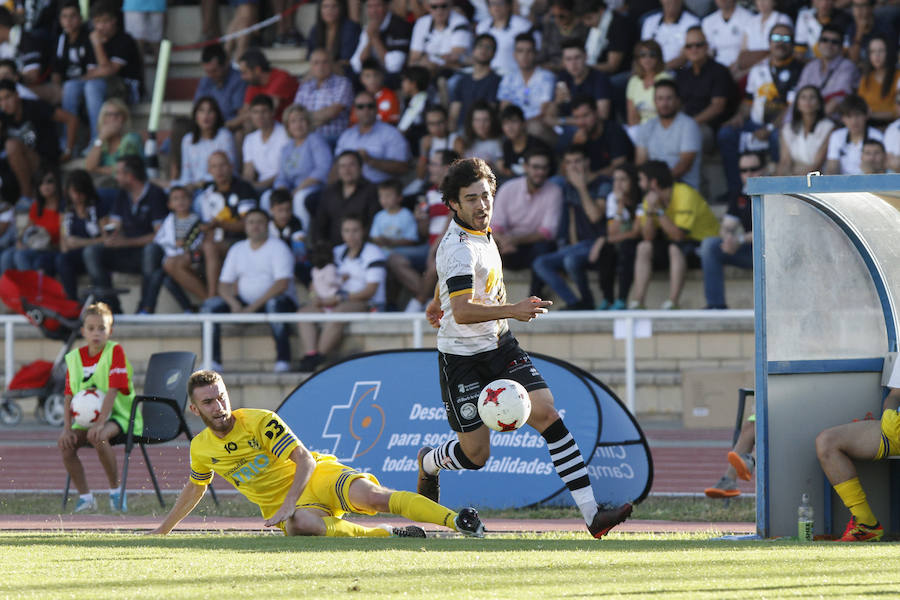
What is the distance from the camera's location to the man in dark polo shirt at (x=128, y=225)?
56.9 feet

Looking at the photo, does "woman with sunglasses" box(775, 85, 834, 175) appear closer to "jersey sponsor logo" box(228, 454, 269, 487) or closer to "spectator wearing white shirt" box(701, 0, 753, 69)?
"spectator wearing white shirt" box(701, 0, 753, 69)

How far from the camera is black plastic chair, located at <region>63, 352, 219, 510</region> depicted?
34.7 ft

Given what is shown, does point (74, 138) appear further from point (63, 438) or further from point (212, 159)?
point (63, 438)

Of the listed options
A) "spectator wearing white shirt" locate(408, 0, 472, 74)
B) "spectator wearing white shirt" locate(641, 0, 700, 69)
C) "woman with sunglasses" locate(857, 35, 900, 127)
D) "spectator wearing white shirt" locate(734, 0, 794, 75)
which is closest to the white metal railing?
"woman with sunglasses" locate(857, 35, 900, 127)

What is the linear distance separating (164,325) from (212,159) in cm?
228

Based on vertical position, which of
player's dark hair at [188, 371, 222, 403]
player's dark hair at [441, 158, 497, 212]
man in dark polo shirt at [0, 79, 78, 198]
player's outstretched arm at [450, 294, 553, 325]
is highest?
man in dark polo shirt at [0, 79, 78, 198]

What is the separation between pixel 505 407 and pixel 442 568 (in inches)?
58.4

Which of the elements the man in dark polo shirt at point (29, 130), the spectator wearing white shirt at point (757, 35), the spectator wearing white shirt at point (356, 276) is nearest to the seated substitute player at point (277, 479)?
the spectator wearing white shirt at point (356, 276)

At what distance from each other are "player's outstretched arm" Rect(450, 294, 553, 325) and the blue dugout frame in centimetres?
134

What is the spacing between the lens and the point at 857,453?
26.5 ft

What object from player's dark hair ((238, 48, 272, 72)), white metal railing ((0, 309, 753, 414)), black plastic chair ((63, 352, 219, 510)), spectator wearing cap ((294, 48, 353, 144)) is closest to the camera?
black plastic chair ((63, 352, 219, 510))

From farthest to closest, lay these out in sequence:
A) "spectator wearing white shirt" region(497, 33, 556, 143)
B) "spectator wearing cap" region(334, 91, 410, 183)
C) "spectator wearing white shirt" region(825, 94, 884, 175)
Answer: "spectator wearing cap" region(334, 91, 410, 183) → "spectator wearing white shirt" region(497, 33, 556, 143) → "spectator wearing white shirt" region(825, 94, 884, 175)

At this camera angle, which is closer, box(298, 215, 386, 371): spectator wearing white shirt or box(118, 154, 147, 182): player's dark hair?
box(298, 215, 386, 371): spectator wearing white shirt

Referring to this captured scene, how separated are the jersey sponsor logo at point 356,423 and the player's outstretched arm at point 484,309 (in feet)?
10.6
